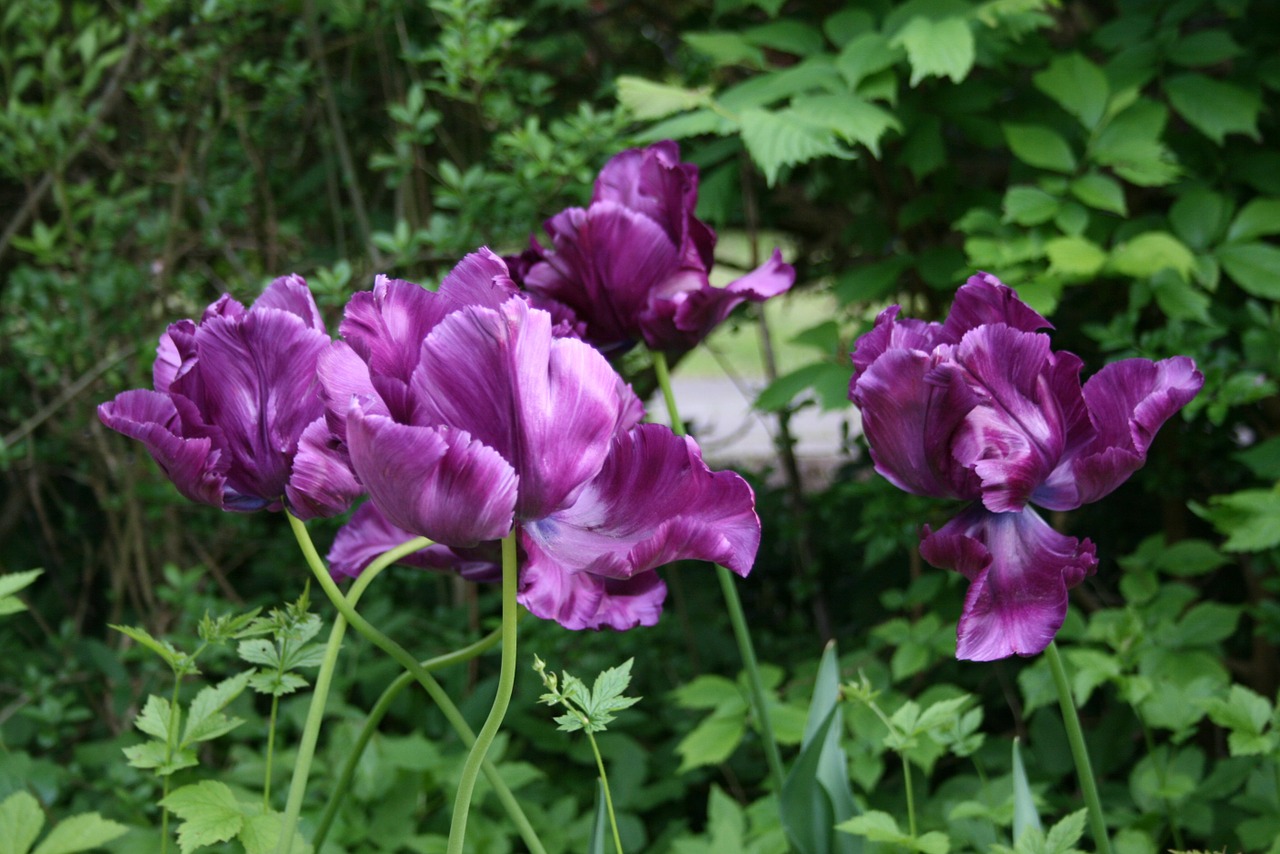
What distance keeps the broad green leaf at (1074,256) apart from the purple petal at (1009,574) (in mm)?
981

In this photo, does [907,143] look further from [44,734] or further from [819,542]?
[44,734]

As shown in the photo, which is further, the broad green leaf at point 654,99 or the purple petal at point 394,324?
the broad green leaf at point 654,99

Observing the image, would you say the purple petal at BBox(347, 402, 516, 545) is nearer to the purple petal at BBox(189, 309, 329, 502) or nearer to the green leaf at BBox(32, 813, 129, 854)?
the purple petal at BBox(189, 309, 329, 502)

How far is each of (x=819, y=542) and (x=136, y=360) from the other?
5.44ft

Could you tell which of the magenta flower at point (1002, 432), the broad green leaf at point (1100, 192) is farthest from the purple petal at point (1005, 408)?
the broad green leaf at point (1100, 192)

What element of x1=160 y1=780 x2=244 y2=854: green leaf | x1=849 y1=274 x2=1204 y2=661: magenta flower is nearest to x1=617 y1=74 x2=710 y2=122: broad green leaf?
x1=849 y1=274 x2=1204 y2=661: magenta flower

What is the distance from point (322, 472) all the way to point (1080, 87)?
1575 millimetres

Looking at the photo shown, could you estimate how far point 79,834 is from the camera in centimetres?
78

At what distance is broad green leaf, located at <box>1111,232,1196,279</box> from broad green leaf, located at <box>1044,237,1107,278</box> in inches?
1.3

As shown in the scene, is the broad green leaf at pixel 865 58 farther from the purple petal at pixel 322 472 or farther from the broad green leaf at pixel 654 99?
the purple petal at pixel 322 472

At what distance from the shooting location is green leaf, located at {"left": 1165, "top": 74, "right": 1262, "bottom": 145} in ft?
5.99

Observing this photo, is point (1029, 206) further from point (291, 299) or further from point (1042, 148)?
point (291, 299)

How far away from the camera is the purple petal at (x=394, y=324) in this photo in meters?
0.67

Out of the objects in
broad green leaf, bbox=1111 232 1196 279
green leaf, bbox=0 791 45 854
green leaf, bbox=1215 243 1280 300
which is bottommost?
green leaf, bbox=1215 243 1280 300
